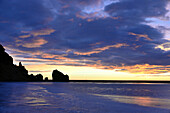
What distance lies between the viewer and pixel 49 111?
20.0m

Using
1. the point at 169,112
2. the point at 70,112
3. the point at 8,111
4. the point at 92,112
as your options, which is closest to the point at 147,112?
the point at 169,112

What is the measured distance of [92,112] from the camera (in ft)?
67.2

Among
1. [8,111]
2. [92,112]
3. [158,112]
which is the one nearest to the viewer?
[8,111]

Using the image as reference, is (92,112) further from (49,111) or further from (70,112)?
(49,111)

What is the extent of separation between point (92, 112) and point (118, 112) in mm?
3468

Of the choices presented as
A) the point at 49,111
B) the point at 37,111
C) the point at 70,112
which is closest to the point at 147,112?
the point at 70,112

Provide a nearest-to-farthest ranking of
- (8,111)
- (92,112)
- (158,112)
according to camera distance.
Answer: (8,111) → (92,112) → (158,112)

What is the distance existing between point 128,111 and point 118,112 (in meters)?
1.60

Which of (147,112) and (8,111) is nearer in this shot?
(8,111)

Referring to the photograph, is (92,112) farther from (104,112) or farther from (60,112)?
(60,112)

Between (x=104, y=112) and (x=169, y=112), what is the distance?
28.9 feet

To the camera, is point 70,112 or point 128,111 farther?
point 128,111

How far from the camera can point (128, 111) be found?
22.0 m

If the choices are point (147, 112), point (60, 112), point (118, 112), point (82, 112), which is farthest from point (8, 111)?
point (147, 112)
